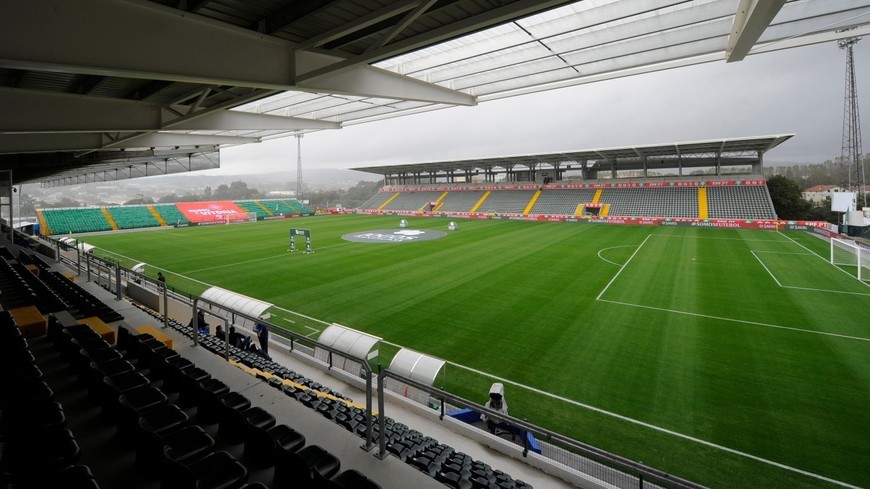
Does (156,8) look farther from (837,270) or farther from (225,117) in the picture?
(837,270)

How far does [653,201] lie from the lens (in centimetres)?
4275

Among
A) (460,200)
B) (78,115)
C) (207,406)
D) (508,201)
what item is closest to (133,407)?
(207,406)

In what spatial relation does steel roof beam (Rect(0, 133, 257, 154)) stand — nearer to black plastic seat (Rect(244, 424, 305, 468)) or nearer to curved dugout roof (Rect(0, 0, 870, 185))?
curved dugout roof (Rect(0, 0, 870, 185))

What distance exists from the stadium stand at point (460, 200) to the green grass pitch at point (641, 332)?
1181 inches

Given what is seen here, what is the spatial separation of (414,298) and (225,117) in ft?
28.3

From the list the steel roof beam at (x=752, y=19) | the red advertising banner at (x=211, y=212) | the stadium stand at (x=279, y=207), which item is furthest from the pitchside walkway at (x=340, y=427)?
the stadium stand at (x=279, y=207)

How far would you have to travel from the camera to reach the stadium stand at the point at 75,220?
129ft

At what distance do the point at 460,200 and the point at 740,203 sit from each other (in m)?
32.2

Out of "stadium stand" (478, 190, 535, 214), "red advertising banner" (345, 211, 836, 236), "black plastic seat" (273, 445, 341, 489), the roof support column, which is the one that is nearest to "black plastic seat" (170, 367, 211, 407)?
"black plastic seat" (273, 445, 341, 489)

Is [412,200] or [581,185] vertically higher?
[581,185]

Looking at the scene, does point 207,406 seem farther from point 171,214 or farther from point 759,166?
point 171,214

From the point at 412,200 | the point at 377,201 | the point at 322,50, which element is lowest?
the point at 322,50

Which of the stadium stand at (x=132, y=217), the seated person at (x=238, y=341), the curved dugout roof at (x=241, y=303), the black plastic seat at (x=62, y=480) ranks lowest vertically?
the seated person at (x=238, y=341)

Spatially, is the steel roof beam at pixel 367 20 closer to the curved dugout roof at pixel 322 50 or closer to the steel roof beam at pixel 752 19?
the curved dugout roof at pixel 322 50
